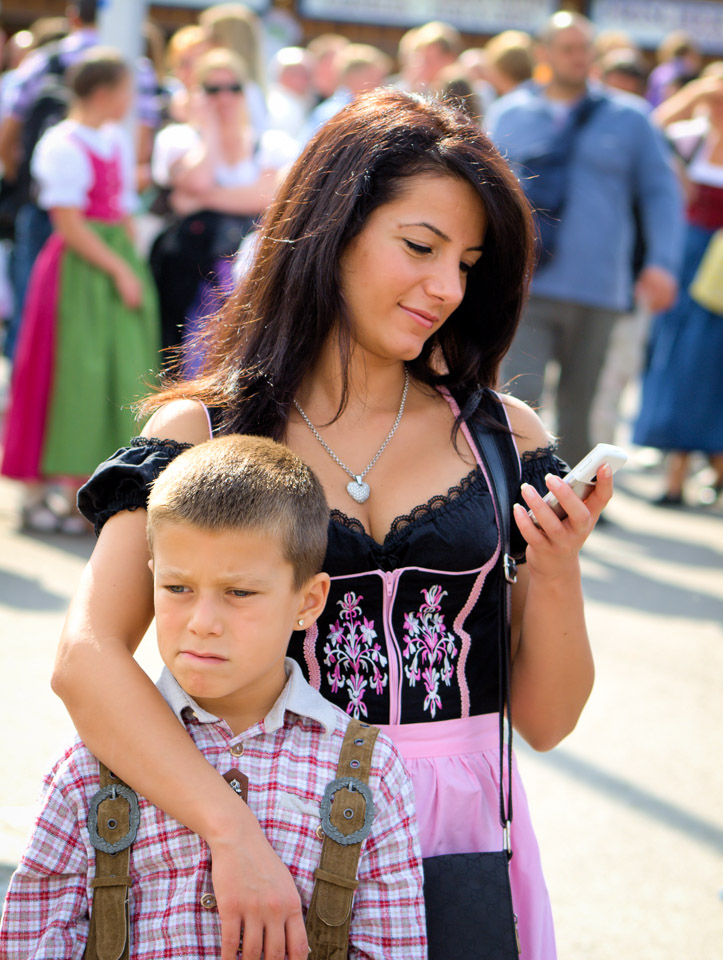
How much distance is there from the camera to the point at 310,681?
1.91 m

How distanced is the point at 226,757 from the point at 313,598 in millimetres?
252

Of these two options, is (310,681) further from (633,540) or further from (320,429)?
(633,540)

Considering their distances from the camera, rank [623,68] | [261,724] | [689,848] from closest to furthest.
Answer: [261,724] < [689,848] < [623,68]

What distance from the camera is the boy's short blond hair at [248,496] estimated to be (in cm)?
161

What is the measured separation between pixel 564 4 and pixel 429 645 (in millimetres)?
14419

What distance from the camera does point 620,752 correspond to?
3625 mm

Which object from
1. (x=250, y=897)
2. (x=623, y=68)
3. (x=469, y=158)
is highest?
(x=623, y=68)

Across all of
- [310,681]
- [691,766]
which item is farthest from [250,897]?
[691,766]

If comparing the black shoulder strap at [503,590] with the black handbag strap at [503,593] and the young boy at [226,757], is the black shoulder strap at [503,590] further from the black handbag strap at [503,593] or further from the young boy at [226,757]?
the young boy at [226,757]

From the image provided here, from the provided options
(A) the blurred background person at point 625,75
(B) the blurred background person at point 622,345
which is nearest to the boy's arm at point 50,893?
(B) the blurred background person at point 622,345

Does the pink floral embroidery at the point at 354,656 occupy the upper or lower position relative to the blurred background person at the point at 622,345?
lower

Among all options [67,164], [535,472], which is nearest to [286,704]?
[535,472]

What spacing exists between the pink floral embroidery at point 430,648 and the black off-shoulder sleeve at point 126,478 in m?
0.45

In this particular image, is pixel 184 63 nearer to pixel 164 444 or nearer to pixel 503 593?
pixel 164 444
